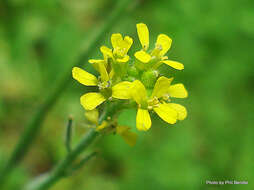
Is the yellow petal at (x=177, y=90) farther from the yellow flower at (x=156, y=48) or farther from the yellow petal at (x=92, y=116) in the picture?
the yellow petal at (x=92, y=116)

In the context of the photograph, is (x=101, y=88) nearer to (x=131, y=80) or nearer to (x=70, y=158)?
(x=131, y=80)

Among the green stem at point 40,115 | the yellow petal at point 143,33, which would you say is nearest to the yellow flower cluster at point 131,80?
the yellow petal at point 143,33

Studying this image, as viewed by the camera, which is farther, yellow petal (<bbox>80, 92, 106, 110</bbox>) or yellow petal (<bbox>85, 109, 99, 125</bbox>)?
yellow petal (<bbox>85, 109, 99, 125</bbox>)

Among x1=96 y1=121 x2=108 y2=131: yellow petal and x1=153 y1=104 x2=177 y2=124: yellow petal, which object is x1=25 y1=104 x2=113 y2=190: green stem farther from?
x1=153 y1=104 x2=177 y2=124: yellow petal

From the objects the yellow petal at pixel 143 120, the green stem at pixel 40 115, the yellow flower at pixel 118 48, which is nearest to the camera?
Answer: the yellow petal at pixel 143 120

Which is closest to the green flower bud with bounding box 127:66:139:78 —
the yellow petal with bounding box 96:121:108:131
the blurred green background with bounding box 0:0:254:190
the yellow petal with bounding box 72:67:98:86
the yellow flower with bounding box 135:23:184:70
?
the yellow flower with bounding box 135:23:184:70

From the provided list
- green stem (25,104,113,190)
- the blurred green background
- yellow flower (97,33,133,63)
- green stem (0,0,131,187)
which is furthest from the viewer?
the blurred green background
